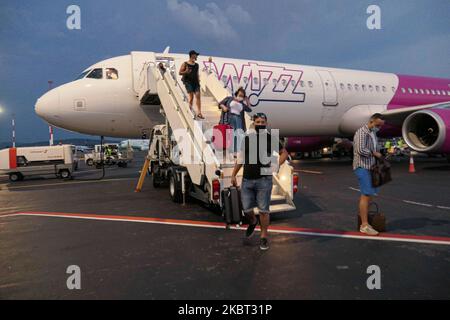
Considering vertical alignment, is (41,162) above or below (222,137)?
below

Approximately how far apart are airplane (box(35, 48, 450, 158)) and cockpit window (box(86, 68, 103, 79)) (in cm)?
4

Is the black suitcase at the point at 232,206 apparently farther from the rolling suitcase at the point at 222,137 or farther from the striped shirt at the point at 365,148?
the striped shirt at the point at 365,148

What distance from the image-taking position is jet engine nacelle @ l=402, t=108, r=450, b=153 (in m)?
12.8

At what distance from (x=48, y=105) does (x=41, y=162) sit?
6096 millimetres

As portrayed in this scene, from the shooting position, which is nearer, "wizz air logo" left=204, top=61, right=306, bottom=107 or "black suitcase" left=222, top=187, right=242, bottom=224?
"black suitcase" left=222, top=187, right=242, bottom=224

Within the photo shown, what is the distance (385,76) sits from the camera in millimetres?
16641

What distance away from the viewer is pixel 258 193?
Result: 430 cm

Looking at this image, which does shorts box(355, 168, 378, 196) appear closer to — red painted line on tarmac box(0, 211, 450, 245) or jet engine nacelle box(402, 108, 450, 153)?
red painted line on tarmac box(0, 211, 450, 245)

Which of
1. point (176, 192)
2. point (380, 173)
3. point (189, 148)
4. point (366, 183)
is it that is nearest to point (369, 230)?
point (366, 183)

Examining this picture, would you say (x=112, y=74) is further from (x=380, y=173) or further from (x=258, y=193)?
(x=380, y=173)

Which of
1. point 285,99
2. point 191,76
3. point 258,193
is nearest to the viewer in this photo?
point 258,193

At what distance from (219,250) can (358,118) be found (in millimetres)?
12888

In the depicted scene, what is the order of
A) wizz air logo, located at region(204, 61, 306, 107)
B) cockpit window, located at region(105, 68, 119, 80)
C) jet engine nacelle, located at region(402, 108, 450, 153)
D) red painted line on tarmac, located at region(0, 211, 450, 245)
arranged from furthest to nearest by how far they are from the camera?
1. jet engine nacelle, located at region(402, 108, 450, 153)
2. wizz air logo, located at region(204, 61, 306, 107)
3. cockpit window, located at region(105, 68, 119, 80)
4. red painted line on tarmac, located at region(0, 211, 450, 245)

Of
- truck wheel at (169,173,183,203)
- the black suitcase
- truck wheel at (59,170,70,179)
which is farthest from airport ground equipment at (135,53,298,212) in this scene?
truck wheel at (59,170,70,179)
